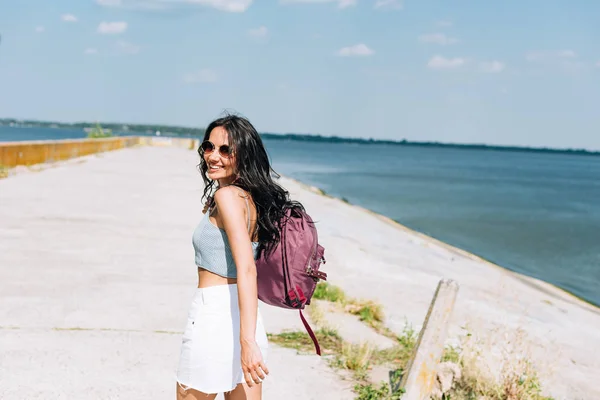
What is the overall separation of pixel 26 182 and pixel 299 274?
14398 millimetres

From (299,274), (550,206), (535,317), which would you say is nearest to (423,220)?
(550,206)

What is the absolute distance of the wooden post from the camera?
4648 mm

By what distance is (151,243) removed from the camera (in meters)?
10.1

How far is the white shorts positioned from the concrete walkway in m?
1.85

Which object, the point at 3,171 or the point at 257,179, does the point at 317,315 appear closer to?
the point at 257,179

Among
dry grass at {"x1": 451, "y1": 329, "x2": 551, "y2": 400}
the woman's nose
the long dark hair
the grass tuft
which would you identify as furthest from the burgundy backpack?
the grass tuft

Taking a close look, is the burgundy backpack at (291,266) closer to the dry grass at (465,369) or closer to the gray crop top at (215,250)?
the gray crop top at (215,250)

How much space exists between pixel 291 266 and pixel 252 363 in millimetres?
430

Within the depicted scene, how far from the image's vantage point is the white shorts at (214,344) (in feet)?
9.61

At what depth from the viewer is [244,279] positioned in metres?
2.79

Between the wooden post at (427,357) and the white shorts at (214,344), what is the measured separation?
1896 millimetres

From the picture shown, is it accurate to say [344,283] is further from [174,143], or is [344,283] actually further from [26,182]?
[174,143]

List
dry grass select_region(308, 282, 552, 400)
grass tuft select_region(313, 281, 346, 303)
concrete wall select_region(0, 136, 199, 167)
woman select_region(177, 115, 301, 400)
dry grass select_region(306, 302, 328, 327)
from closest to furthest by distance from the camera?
woman select_region(177, 115, 301, 400) → dry grass select_region(308, 282, 552, 400) → dry grass select_region(306, 302, 328, 327) → grass tuft select_region(313, 281, 346, 303) → concrete wall select_region(0, 136, 199, 167)

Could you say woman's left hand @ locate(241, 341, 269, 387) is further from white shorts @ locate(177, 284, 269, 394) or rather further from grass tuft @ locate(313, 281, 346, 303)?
grass tuft @ locate(313, 281, 346, 303)
